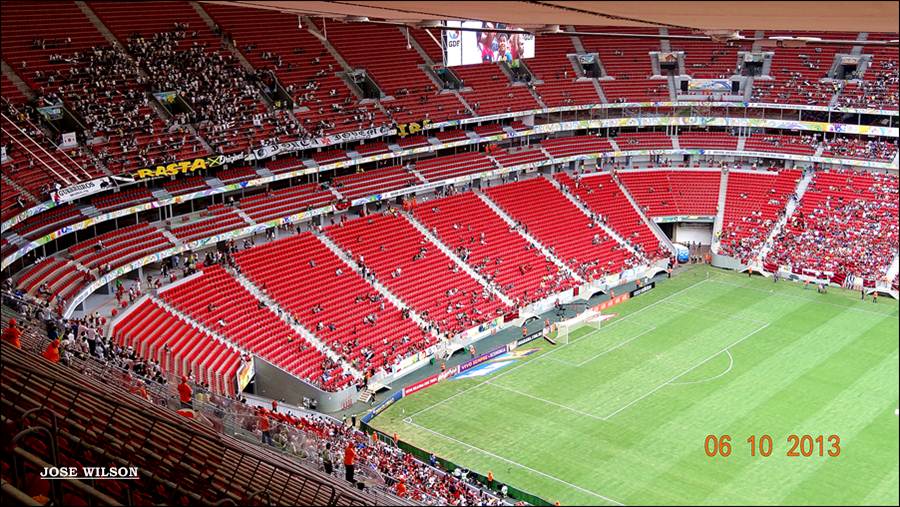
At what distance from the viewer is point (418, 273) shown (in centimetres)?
4394

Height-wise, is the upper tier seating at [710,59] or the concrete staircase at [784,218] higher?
the upper tier seating at [710,59]

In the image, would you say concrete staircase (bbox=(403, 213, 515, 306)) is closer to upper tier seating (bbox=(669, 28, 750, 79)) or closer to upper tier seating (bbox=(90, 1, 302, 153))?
upper tier seating (bbox=(90, 1, 302, 153))

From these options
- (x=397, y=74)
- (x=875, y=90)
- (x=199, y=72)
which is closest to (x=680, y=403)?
(x=397, y=74)

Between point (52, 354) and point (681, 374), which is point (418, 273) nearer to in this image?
point (681, 374)

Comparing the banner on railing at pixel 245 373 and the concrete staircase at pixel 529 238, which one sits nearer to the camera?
the banner on railing at pixel 245 373

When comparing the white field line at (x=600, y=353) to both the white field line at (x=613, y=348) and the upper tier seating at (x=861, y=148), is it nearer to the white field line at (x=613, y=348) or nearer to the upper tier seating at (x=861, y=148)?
the white field line at (x=613, y=348)

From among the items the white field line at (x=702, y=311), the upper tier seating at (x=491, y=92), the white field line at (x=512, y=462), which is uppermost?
the upper tier seating at (x=491, y=92)

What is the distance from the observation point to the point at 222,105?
43.0 m

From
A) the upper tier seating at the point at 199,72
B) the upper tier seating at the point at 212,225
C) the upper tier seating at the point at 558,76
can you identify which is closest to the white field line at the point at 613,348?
the upper tier seating at the point at 212,225

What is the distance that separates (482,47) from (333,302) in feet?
55.6

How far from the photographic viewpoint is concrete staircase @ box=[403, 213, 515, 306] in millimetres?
44219

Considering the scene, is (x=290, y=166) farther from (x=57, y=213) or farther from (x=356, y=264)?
(x=57, y=213)

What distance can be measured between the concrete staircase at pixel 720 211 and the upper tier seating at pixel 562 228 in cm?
542

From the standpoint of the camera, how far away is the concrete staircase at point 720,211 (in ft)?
171
